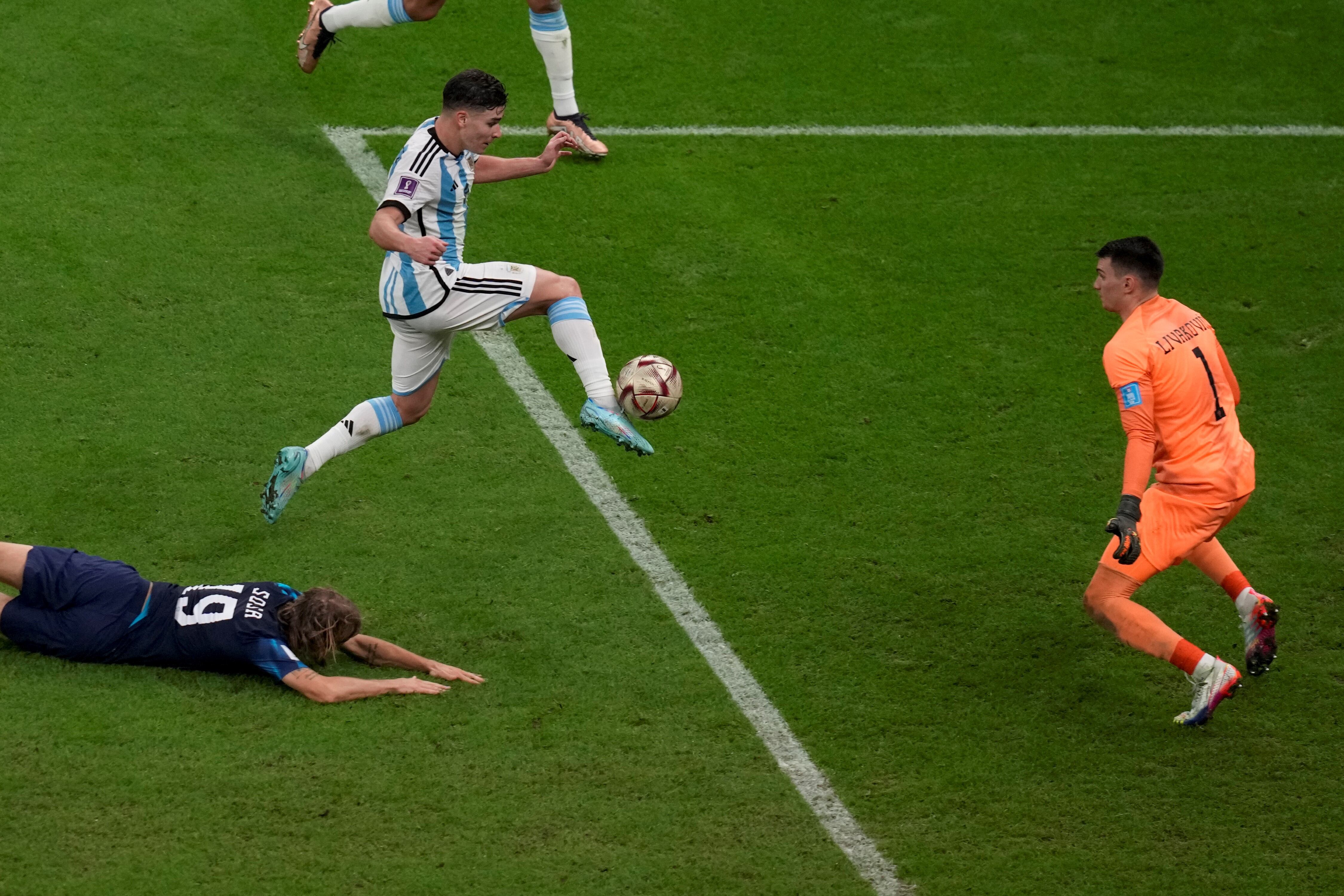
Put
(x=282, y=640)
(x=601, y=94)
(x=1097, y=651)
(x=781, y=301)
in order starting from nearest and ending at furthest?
(x=282, y=640) → (x=1097, y=651) → (x=781, y=301) → (x=601, y=94)

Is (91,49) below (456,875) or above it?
above

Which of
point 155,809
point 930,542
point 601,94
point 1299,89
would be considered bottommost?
point 155,809

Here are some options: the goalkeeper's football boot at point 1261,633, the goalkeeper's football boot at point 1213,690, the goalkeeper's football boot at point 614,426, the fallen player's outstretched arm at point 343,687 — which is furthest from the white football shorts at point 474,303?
the goalkeeper's football boot at point 1261,633

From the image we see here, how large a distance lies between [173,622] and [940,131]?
7434 millimetres

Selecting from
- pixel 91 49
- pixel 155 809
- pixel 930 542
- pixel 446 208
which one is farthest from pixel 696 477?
pixel 91 49

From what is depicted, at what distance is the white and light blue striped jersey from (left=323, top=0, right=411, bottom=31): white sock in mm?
2895

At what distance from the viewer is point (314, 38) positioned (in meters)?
9.59

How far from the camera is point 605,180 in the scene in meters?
10.7

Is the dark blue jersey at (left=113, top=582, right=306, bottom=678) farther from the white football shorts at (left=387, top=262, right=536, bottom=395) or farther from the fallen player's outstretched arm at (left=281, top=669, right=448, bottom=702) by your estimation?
the white football shorts at (left=387, top=262, right=536, bottom=395)

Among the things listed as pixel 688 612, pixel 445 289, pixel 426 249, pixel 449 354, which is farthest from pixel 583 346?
pixel 688 612

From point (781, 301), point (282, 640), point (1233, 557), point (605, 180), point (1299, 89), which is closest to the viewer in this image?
point (282, 640)

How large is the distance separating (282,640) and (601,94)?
20.8 ft

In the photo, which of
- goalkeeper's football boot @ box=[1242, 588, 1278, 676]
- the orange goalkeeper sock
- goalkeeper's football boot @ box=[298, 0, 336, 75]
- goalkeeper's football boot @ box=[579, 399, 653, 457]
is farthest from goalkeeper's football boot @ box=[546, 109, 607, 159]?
goalkeeper's football boot @ box=[1242, 588, 1278, 676]

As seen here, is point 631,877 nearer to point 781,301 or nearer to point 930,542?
point 930,542
